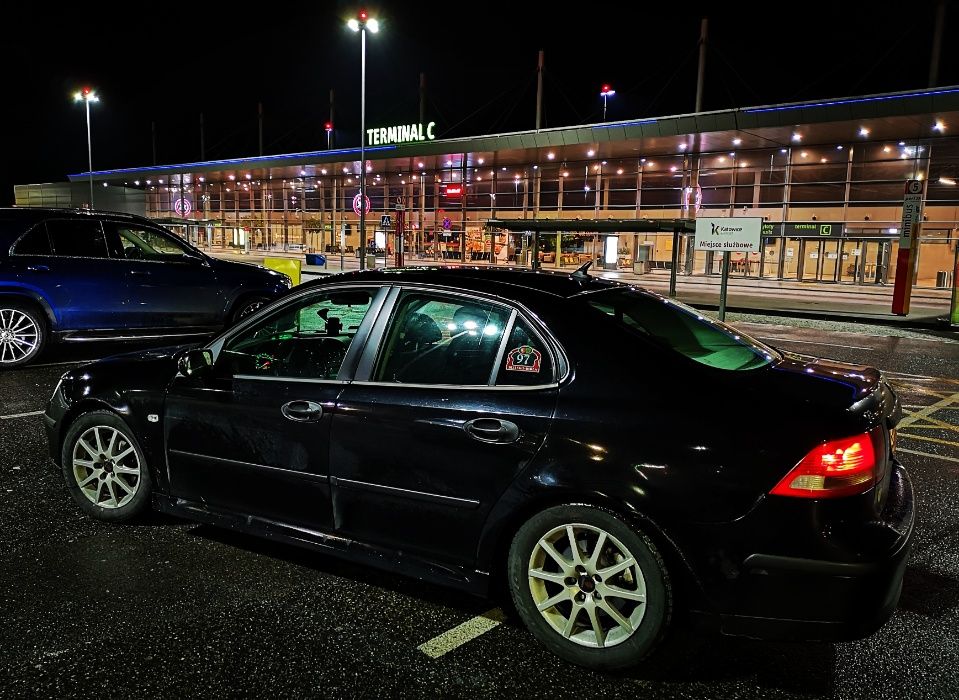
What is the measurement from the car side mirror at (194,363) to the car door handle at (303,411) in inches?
24.2

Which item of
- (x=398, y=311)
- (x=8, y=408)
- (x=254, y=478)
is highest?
(x=398, y=311)

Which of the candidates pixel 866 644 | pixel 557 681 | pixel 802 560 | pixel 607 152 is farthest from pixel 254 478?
pixel 607 152

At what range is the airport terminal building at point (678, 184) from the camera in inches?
1071

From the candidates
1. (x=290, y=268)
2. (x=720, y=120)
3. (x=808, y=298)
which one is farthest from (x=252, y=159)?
(x=808, y=298)

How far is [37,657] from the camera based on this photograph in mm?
2938

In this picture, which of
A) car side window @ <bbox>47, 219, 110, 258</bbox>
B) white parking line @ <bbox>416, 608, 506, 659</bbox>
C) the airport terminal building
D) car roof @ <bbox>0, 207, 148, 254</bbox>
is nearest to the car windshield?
white parking line @ <bbox>416, 608, 506, 659</bbox>

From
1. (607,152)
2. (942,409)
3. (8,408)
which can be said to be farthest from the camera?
(607,152)

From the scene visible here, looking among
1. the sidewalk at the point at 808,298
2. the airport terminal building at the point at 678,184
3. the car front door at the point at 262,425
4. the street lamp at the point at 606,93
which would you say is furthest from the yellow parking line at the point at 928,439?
the street lamp at the point at 606,93

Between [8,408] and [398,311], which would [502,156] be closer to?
[8,408]

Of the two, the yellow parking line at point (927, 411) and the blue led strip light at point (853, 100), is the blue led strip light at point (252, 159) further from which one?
the yellow parking line at point (927, 411)

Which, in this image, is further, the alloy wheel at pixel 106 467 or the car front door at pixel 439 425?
the alloy wheel at pixel 106 467

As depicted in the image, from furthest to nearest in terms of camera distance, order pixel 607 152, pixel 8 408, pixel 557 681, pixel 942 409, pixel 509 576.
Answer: pixel 607 152, pixel 942 409, pixel 8 408, pixel 509 576, pixel 557 681

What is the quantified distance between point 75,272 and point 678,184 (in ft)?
95.7

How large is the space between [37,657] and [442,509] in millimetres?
1707
